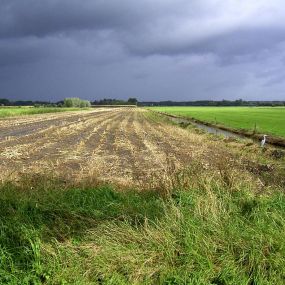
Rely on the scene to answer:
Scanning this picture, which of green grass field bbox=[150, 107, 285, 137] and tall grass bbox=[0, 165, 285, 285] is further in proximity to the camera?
green grass field bbox=[150, 107, 285, 137]

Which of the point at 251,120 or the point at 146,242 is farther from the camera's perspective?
the point at 251,120

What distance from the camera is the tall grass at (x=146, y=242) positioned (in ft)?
19.9

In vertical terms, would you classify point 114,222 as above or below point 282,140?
above

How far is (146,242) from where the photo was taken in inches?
259

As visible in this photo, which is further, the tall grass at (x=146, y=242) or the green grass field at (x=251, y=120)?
the green grass field at (x=251, y=120)

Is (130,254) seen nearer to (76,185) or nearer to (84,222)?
(84,222)

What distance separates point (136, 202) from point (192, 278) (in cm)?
318

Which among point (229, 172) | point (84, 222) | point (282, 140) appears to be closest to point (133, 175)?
point (229, 172)

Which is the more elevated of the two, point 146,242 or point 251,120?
point 146,242

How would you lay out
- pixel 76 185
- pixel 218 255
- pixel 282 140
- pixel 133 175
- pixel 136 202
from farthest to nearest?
pixel 282 140 < pixel 133 175 < pixel 76 185 < pixel 136 202 < pixel 218 255

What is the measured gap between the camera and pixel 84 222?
24.6 feet

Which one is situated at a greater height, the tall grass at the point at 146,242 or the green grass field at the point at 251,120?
the tall grass at the point at 146,242

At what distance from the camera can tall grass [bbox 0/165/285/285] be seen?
19.9 ft

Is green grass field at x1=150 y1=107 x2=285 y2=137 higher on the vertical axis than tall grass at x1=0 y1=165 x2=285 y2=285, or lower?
lower
